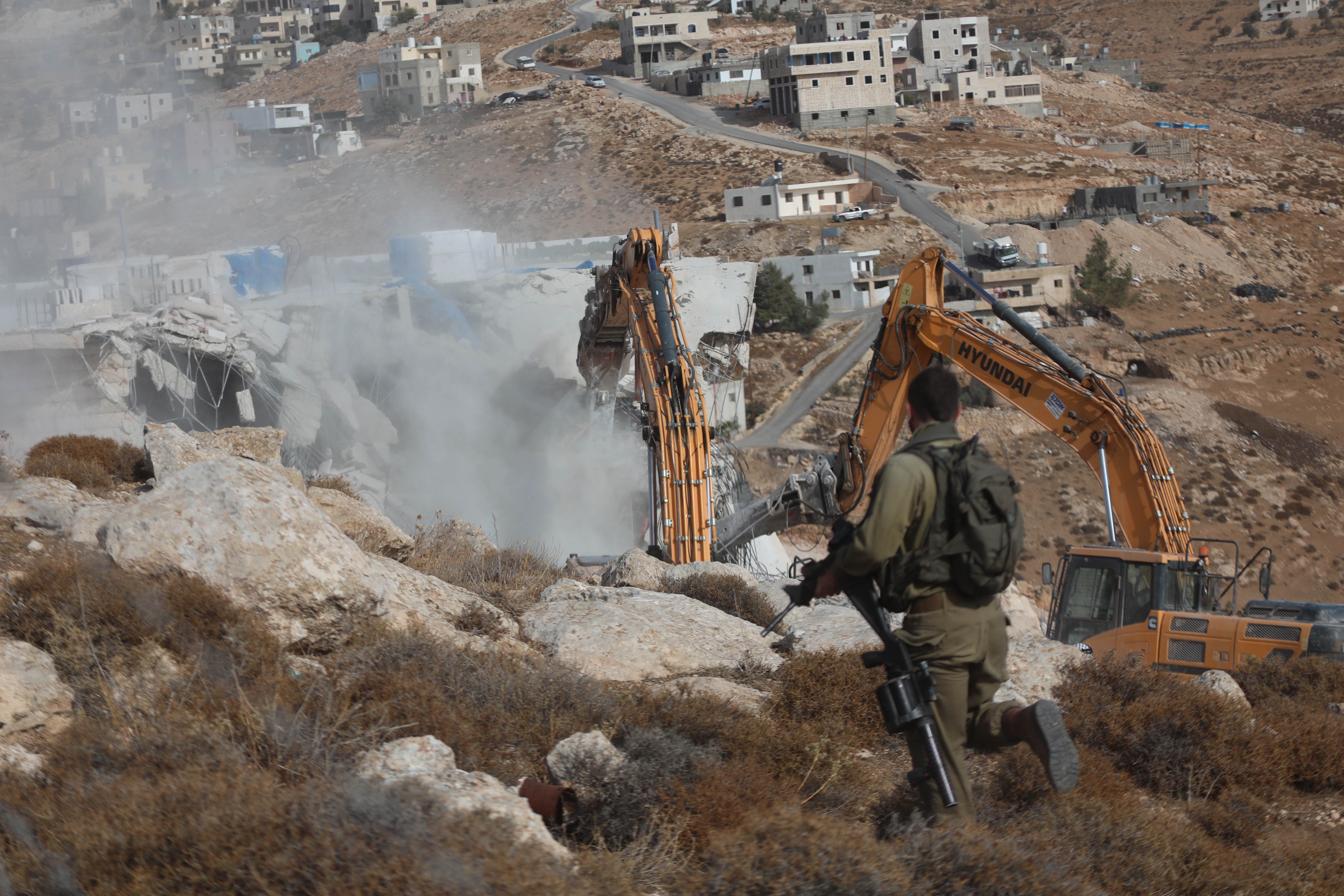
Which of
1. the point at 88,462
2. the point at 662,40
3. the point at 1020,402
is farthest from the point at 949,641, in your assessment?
the point at 662,40

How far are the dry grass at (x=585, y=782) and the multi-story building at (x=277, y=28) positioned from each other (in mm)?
153370

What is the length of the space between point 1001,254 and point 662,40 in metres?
54.1

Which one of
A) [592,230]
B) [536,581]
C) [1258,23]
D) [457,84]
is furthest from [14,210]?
[1258,23]

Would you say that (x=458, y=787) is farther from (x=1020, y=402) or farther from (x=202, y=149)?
(x=202, y=149)

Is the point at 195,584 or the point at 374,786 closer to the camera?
the point at 374,786

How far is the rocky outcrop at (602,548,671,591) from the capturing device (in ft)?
40.9

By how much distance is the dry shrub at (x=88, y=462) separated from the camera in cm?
1298

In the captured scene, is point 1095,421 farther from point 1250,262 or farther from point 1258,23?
point 1258,23

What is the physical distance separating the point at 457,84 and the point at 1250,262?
6694 cm

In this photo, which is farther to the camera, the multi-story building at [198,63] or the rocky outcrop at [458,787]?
the multi-story building at [198,63]

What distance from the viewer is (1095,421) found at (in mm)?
13641

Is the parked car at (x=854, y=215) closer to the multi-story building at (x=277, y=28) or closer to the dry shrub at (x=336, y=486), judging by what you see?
the dry shrub at (x=336, y=486)

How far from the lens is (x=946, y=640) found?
15.2ft

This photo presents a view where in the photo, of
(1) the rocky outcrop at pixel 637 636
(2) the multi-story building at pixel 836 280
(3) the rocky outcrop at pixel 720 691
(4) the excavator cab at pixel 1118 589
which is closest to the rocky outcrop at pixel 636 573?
(1) the rocky outcrop at pixel 637 636
